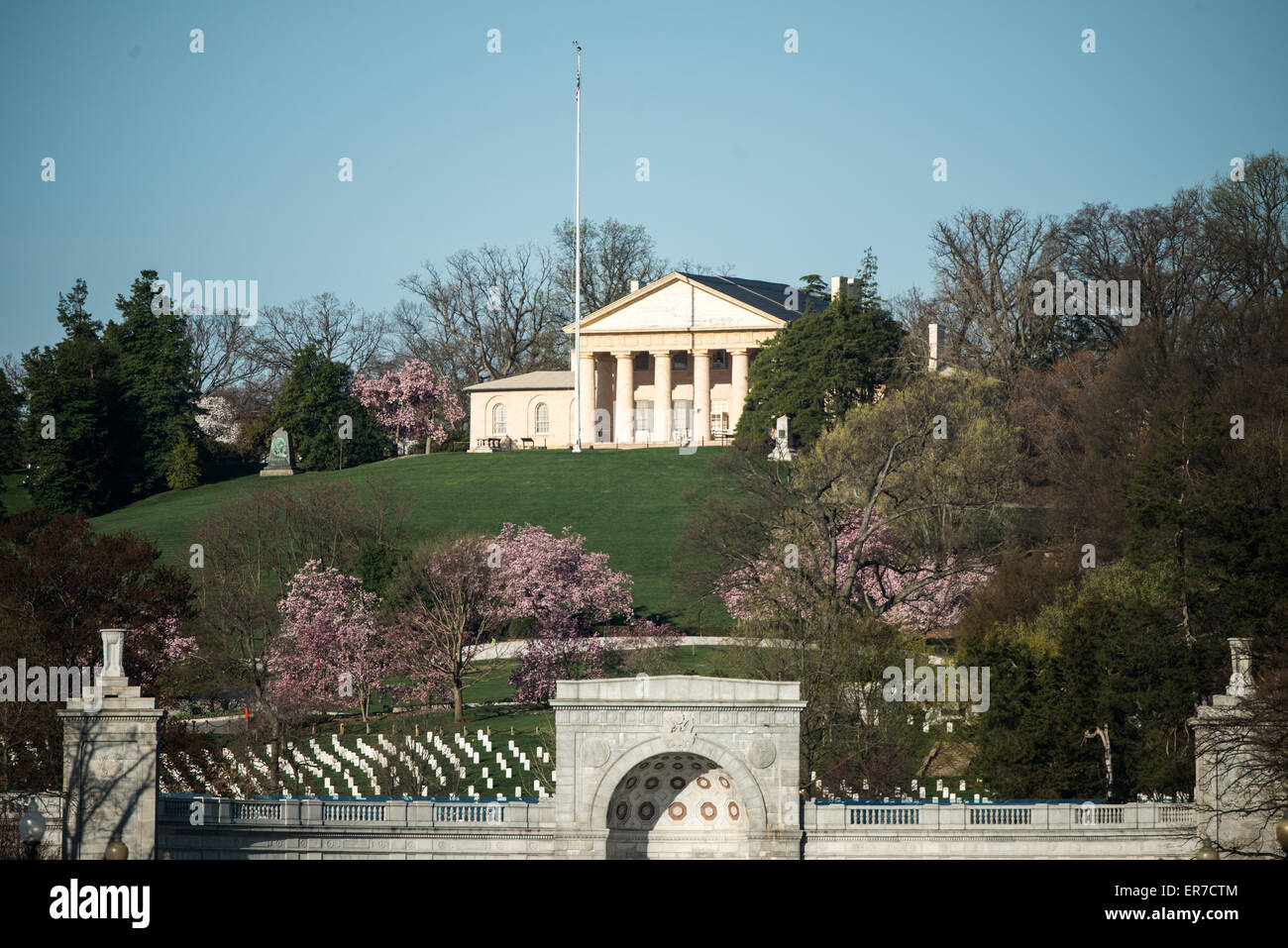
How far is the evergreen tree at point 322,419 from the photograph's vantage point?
95312 mm

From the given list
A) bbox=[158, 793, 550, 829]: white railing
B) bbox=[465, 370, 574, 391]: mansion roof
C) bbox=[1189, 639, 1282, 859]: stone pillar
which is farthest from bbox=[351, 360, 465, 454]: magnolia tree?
bbox=[1189, 639, 1282, 859]: stone pillar

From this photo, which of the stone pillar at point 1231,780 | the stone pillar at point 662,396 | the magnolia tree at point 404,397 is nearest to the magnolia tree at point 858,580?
the stone pillar at point 1231,780

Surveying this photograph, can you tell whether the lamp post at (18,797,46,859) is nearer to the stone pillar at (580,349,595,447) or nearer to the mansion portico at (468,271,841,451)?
the mansion portico at (468,271,841,451)

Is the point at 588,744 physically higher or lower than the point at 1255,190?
lower

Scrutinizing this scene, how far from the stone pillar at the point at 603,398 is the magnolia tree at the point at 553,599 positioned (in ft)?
130

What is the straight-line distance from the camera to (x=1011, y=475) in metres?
63.4

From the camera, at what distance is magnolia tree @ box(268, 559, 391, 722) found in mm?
54750

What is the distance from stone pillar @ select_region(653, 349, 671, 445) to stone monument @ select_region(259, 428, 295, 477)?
80.6 ft

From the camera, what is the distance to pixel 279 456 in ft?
309

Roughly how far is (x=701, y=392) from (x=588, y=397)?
7745 millimetres

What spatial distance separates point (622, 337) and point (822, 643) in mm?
62895

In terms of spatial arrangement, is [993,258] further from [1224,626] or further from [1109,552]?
[1224,626]

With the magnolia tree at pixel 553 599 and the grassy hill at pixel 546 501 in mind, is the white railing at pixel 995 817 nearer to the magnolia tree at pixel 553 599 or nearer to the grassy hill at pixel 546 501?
the magnolia tree at pixel 553 599
